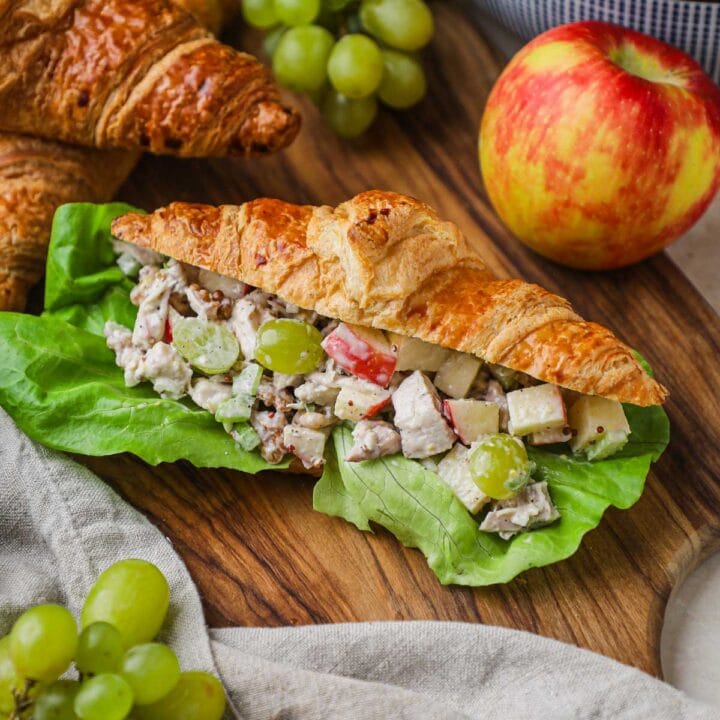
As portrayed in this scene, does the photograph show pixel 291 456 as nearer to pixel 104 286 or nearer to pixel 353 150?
pixel 104 286

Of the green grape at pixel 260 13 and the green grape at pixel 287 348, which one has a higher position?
the green grape at pixel 260 13

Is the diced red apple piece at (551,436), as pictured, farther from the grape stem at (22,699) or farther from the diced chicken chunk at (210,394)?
the grape stem at (22,699)

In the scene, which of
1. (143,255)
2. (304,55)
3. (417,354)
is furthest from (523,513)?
(304,55)

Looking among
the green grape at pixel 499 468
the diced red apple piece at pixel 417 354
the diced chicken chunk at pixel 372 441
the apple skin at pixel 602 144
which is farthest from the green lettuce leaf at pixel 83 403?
the apple skin at pixel 602 144

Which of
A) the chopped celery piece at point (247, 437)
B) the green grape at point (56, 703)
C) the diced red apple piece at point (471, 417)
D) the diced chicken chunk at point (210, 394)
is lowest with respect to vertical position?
the green grape at point (56, 703)

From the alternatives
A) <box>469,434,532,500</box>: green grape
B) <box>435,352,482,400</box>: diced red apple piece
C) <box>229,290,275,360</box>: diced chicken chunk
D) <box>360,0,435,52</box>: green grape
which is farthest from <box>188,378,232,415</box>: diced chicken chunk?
<box>360,0,435,52</box>: green grape

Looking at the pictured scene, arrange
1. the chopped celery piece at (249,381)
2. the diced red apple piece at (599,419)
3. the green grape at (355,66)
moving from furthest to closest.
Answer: the green grape at (355,66) → the chopped celery piece at (249,381) → the diced red apple piece at (599,419)
